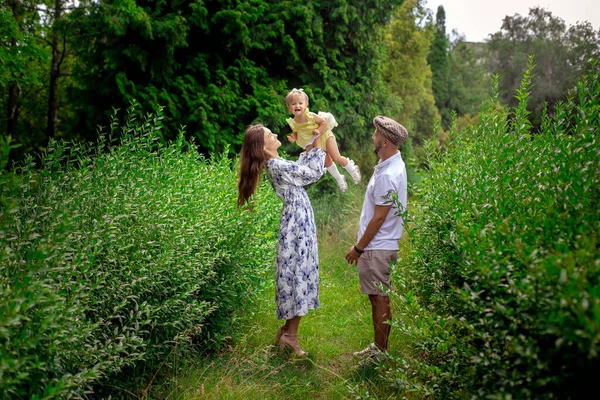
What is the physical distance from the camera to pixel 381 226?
14.6 feet

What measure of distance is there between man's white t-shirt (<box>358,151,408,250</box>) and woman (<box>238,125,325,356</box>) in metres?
0.63

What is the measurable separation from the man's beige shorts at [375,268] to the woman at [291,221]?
2.04 feet

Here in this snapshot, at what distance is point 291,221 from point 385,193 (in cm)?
103

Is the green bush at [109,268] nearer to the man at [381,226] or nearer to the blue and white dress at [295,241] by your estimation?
the blue and white dress at [295,241]

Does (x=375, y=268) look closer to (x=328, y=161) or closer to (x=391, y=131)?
(x=391, y=131)

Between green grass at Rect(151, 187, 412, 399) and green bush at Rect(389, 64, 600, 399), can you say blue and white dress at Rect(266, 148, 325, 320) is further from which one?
green bush at Rect(389, 64, 600, 399)

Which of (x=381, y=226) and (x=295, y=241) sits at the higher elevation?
(x=381, y=226)

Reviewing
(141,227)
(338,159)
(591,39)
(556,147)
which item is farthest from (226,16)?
(591,39)

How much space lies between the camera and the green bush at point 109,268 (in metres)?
2.42

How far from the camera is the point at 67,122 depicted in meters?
12.8

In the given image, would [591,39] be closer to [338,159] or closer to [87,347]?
[338,159]

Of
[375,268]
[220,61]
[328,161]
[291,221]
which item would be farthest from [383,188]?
[220,61]

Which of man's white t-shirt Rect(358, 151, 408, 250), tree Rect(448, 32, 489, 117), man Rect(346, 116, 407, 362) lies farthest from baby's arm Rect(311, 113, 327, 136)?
tree Rect(448, 32, 489, 117)

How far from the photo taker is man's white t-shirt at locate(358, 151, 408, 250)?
14.2 feet
